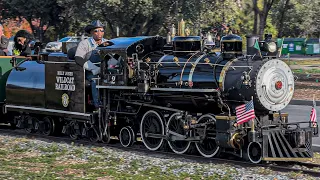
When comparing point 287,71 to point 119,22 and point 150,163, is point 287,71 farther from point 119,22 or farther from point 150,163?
point 119,22

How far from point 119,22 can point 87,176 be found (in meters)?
25.2

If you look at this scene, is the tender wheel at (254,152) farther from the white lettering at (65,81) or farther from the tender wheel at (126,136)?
the white lettering at (65,81)

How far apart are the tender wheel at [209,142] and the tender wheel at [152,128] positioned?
0.95m

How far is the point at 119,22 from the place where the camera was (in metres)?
34.6

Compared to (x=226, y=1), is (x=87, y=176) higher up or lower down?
lower down

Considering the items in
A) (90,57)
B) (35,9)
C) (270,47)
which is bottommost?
(90,57)

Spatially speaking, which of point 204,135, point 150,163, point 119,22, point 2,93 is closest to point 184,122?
point 204,135

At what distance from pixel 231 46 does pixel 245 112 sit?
1506mm

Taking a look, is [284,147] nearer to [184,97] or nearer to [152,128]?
[184,97]

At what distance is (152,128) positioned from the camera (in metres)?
13.1

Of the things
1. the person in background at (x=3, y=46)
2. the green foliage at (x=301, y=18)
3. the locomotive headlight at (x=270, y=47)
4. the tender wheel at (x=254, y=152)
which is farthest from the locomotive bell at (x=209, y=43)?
the green foliage at (x=301, y=18)

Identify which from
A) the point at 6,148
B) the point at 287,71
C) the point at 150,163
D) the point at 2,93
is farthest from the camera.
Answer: the point at 2,93

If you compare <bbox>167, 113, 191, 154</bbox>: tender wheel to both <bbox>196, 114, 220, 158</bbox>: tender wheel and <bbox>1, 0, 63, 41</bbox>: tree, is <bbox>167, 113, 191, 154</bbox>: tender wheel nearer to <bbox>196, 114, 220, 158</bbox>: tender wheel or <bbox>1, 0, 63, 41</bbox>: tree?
<bbox>196, 114, 220, 158</bbox>: tender wheel

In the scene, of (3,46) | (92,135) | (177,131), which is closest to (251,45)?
(177,131)
